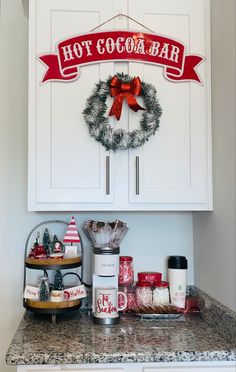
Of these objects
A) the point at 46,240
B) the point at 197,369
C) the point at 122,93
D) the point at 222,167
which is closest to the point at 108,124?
the point at 122,93

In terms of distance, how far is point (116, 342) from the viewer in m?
1.55

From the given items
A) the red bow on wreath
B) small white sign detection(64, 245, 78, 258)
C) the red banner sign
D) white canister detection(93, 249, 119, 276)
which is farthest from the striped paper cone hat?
the red banner sign

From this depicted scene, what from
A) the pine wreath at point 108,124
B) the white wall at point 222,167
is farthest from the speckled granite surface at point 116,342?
the pine wreath at point 108,124

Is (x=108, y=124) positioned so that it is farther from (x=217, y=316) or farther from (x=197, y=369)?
(x=197, y=369)

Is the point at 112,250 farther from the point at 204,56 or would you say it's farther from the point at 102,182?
the point at 204,56

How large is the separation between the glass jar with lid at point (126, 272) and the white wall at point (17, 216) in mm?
102

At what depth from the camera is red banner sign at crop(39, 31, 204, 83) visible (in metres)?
1.81

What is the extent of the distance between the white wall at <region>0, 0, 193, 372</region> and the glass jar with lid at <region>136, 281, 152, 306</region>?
0.15m

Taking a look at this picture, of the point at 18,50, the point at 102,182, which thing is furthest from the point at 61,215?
the point at 18,50

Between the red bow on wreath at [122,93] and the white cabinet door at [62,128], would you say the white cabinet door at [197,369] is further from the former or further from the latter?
the red bow on wreath at [122,93]

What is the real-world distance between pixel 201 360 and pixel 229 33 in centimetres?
128

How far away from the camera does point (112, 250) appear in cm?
182

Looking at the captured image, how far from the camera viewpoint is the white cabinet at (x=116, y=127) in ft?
5.87

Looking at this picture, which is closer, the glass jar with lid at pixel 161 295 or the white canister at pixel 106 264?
the white canister at pixel 106 264
